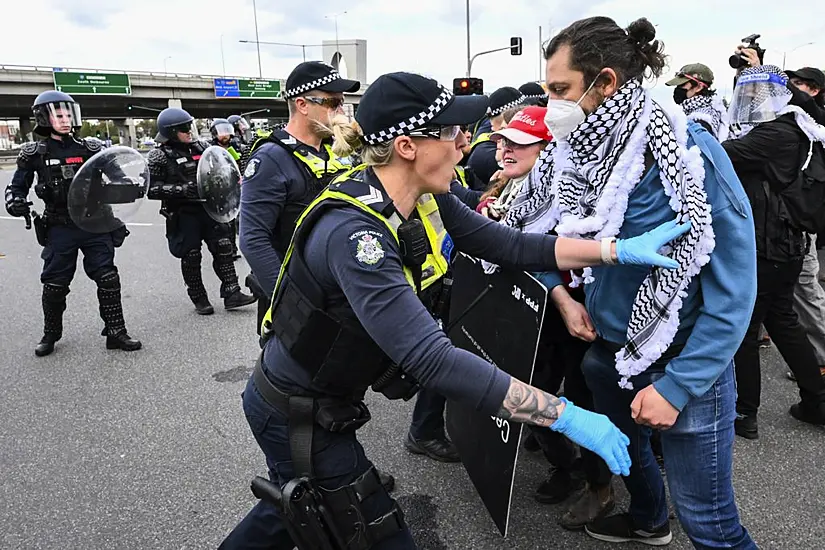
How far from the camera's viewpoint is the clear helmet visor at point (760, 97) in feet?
9.87

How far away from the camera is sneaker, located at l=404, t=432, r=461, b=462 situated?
312cm

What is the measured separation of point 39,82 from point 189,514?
47.7m

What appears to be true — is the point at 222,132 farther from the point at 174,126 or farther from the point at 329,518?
the point at 329,518

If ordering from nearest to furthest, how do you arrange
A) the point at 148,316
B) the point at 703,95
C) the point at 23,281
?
the point at 703,95 < the point at 148,316 < the point at 23,281

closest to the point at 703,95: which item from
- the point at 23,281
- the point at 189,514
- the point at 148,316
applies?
the point at 189,514

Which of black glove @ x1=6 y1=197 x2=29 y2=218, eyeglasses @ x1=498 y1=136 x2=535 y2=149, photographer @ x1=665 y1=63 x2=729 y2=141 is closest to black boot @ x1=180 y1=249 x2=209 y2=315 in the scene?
black glove @ x1=6 y1=197 x2=29 y2=218

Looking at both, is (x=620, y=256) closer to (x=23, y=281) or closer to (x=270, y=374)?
(x=270, y=374)

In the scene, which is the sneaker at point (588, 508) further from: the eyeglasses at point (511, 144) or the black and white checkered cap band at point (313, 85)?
the black and white checkered cap band at point (313, 85)

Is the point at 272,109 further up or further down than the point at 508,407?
further up

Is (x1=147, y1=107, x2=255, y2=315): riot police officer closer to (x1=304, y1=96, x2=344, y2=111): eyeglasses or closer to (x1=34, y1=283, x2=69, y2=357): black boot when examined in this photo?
(x1=34, y1=283, x2=69, y2=357): black boot

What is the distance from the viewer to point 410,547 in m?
1.80

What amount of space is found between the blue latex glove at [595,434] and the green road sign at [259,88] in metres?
54.5

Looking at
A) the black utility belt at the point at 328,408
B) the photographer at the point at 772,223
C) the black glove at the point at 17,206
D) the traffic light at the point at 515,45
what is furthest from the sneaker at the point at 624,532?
the traffic light at the point at 515,45

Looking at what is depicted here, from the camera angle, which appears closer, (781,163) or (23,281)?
(781,163)
